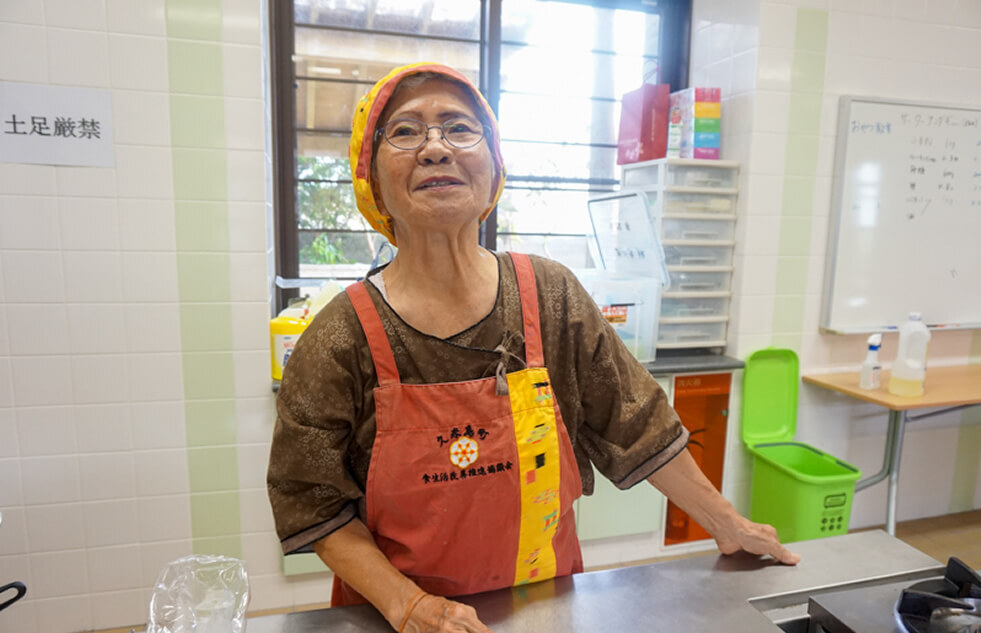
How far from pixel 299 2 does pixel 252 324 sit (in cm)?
125

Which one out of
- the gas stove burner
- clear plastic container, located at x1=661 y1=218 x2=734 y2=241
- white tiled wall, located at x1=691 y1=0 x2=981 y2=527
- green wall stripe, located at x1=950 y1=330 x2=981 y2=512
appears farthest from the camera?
green wall stripe, located at x1=950 y1=330 x2=981 y2=512

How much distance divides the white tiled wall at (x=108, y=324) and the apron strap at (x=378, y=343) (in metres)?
1.20

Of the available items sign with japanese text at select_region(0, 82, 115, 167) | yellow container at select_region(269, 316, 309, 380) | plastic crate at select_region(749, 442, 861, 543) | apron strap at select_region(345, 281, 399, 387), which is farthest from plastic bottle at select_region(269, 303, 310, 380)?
plastic crate at select_region(749, 442, 861, 543)

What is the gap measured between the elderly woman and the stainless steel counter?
1.8 inches

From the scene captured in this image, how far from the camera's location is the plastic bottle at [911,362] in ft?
7.63

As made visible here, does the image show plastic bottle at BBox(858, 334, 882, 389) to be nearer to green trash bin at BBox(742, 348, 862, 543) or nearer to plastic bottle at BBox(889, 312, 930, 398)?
plastic bottle at BBox(889, 312, 930, 398)

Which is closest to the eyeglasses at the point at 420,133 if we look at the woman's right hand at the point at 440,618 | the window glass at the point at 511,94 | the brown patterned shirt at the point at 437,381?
the brown patterned shirt at the point at 437,381

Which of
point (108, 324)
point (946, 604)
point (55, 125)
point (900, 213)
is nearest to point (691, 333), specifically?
point (900, 213)

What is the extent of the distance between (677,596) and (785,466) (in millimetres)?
1651

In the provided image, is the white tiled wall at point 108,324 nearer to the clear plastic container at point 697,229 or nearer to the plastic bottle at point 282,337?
the plastic bottle at point 282,337

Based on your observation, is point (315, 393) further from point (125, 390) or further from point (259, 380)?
point (125, 390)

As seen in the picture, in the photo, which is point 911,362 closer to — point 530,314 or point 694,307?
point 694,307

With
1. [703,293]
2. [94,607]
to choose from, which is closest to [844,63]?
[703,293]

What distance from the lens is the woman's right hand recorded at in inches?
32.1
